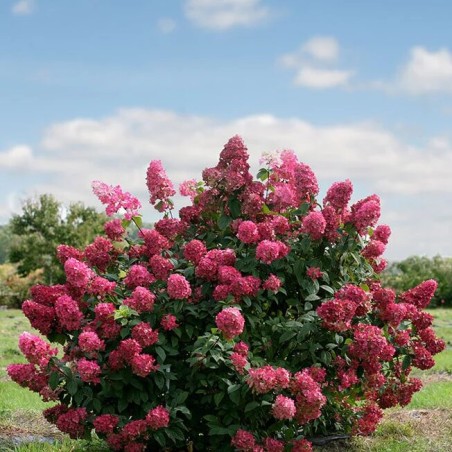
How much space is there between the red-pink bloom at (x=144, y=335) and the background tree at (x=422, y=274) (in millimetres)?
27819

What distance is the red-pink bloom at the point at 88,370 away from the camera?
573 cm

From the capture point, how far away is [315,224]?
609cm

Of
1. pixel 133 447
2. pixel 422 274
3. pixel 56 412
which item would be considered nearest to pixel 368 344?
pixel 133 447

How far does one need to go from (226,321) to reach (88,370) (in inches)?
45.4

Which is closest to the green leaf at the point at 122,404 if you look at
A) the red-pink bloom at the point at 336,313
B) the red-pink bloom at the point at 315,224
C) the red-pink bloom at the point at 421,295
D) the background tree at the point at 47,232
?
the red-pink bloom at the point at 336,313

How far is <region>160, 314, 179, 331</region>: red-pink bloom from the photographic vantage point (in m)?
5.80

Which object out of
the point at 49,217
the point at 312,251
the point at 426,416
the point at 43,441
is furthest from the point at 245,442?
the point at 49,217

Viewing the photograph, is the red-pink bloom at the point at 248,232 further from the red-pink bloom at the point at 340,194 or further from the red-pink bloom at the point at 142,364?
the red-pink bloom at the point at 142,364

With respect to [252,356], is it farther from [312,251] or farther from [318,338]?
[312,251]

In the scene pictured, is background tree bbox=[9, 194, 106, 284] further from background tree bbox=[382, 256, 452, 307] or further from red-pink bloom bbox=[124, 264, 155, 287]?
red-pink bloom bbox=[124, 264, 155, 287]

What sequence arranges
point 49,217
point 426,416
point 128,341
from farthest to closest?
point 49,217 < point 426,416 < point 128,341

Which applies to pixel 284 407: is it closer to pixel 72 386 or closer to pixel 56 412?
pixel 72 386

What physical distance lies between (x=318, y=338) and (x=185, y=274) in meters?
1.22

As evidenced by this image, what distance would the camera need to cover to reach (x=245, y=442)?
5.76 m
